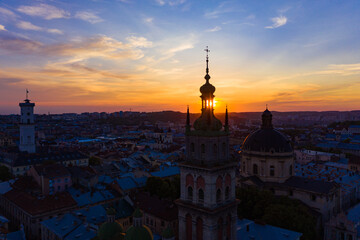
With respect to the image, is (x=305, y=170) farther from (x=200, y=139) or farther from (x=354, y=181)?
(x=200, y=139)

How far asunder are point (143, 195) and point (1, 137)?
528ft

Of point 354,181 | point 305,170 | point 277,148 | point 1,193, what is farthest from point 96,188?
point 354,181

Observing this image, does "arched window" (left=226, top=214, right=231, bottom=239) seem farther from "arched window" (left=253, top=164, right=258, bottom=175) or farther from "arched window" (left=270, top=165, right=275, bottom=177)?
"arched window" (left=253, top=164, right=258, bottom=175)

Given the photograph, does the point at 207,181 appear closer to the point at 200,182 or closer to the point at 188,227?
the point at 200,182

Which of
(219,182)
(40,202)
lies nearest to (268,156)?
(219,182)

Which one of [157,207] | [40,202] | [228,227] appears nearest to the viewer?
[228,227]

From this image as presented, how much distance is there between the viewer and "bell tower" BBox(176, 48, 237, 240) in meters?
Answer: 30.2

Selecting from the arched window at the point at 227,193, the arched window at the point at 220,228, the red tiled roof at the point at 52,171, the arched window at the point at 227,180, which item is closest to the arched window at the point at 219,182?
the arched window at the point at 227,180

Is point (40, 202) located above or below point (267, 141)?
below

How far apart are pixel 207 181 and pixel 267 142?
48063mm

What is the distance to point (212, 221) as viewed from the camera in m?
30.0

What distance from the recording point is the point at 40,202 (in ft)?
197

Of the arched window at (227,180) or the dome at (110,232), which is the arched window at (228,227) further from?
the dome at (110,232)

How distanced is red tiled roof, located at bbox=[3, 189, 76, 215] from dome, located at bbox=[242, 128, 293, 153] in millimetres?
47249
